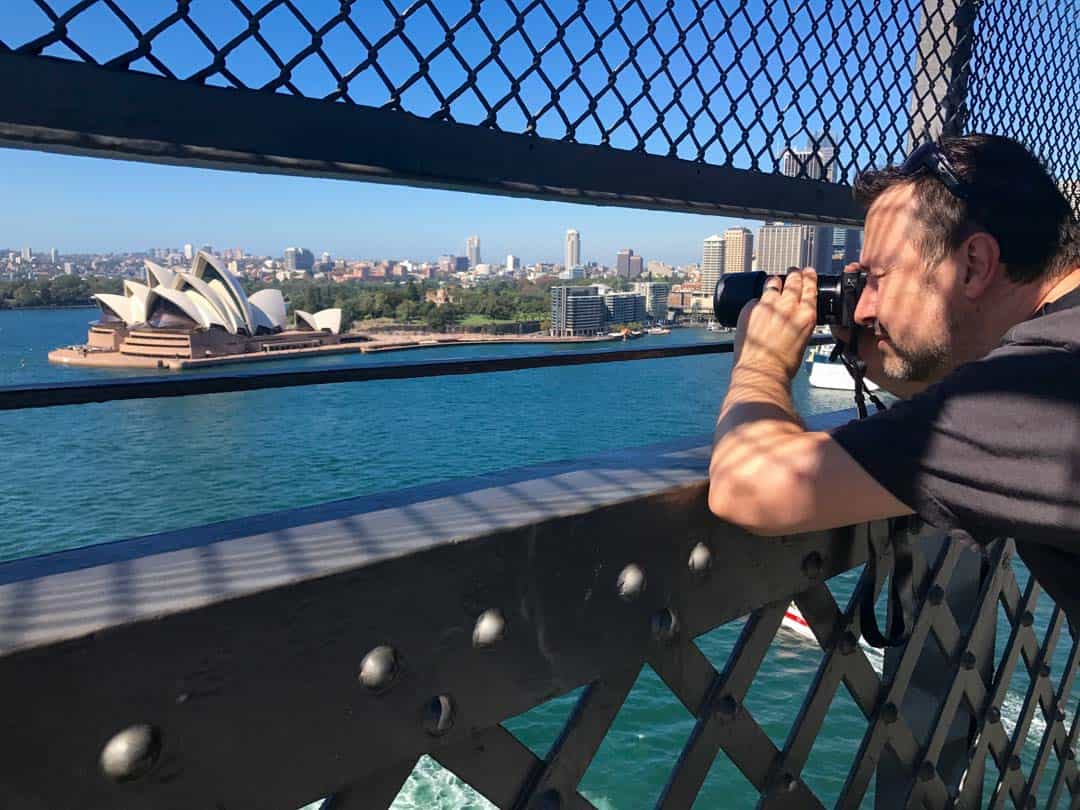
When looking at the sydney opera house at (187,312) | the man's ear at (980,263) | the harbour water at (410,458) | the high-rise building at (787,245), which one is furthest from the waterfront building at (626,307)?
the man's ear at (980,263)

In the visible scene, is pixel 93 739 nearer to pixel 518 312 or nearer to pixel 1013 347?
pixel 1013 347

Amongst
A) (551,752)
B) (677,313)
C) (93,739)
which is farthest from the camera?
(677,313)

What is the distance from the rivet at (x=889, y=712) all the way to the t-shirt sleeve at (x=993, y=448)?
45 centimetres

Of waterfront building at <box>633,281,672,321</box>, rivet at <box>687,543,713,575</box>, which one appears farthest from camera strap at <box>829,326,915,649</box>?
waterfront building at <box>633,281,672,321</box>

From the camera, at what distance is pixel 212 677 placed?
514mm

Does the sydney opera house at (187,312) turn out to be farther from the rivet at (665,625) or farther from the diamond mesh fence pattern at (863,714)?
the rivet at (665,625)

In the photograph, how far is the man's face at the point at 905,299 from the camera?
101 cm

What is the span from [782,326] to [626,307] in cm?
2970

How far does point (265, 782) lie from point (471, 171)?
0.77 meters

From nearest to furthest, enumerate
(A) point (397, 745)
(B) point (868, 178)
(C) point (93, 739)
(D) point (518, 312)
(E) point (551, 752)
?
(C) point (93, 739) < (A) point (397, 745) < (E) point (551, 752) < (B) point (868, 178) < (D) point (518, 312)

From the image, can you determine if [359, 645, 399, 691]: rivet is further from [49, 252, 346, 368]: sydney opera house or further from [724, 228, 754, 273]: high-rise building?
[49, 252, 346, 368]: sydney opera house

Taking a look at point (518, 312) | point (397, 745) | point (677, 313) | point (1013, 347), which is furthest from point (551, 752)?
point (518, 312)

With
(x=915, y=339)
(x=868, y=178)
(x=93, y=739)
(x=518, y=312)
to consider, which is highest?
(x=868, y=178)

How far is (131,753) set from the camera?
0.47 metres
